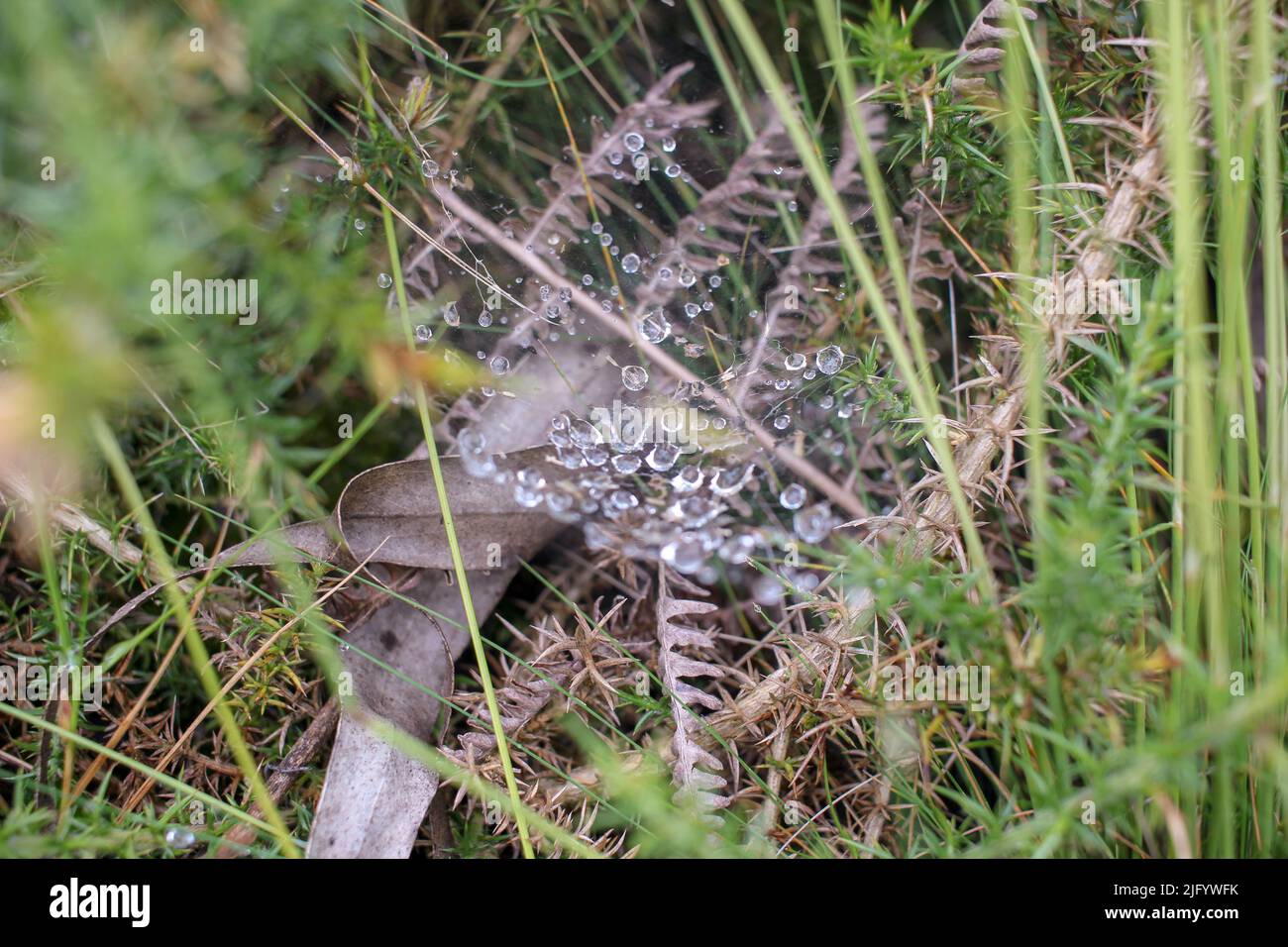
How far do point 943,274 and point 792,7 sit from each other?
0.81m

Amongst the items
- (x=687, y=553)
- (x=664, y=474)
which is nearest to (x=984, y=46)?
(x=664, y=474)

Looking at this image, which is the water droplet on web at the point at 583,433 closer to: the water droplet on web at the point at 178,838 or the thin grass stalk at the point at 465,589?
the thin grass stalk at the point at 465,589

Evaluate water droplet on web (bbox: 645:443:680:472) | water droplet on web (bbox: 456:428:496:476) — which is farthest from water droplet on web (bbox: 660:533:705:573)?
water droplet on web (bbox: 456:428:496:476)

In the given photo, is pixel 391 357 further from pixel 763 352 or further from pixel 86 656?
pixel 86 656

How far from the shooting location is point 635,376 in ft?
6.60

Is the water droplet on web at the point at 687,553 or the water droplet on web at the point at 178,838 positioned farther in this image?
the water droplet on web at the point at 687,553

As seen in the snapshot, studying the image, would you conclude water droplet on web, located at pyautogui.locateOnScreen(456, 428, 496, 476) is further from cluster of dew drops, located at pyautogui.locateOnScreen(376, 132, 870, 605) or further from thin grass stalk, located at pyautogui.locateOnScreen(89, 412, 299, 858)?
thin grass stalk, located at pyautogui.locateOnScreen(89, 412, 299, 858)

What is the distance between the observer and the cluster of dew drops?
1.99 meters

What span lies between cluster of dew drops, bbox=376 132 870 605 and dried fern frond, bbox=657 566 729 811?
0.48ft

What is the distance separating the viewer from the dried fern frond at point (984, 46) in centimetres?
178

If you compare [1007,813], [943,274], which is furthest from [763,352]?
[1007,813]

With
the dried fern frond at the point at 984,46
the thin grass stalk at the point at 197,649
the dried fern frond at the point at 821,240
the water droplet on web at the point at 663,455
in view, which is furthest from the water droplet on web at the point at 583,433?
the dried fern frond at the point at 984,46

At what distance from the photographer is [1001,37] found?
1789 millimetres

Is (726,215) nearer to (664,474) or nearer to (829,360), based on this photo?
(829,360)
